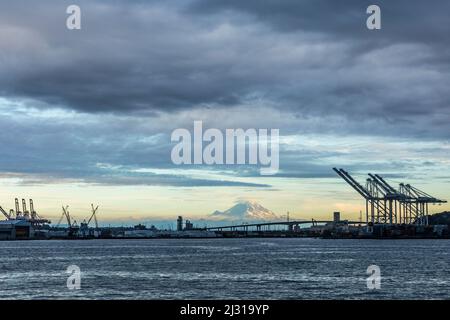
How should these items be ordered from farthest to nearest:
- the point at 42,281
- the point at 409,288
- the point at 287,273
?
the point at 287,273 → the point at 42,281 → the point at 409,288

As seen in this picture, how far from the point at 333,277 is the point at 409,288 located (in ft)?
32.3

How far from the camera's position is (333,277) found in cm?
5572

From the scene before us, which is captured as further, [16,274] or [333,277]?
[16,274]
